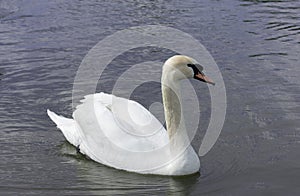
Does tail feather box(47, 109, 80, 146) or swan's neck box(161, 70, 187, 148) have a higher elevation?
swan's neck box(161, 70, 187, 148)

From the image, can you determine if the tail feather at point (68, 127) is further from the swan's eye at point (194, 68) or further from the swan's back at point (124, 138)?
the swan's eye at point (194, 68)

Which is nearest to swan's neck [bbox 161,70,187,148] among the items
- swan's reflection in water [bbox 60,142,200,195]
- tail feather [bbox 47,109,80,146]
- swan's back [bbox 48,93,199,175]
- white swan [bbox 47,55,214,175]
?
→ white swan [bbox 47,55,214,175]

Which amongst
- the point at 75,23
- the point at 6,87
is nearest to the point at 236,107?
the point at 6,87

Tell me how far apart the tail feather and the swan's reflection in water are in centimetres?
61

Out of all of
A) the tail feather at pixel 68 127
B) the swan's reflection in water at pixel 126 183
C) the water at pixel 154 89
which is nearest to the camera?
the swan's reflection in water at pixel 126 183

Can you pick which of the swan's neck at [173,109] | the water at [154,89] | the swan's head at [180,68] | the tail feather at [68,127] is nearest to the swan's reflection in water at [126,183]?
the water at [154,89]

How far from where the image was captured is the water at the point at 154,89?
6.62 meters

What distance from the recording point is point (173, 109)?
22.3ft

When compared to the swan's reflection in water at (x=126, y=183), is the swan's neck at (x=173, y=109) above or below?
Result: above

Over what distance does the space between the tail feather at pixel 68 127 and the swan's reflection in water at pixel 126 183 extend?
0.61 meters

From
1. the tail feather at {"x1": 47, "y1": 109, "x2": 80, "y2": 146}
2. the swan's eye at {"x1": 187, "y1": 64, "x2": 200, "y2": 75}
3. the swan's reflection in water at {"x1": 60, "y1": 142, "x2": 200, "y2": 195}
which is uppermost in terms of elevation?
the swan's eye at {"x1": 187, "y1": 64, "x2": 200, "y2": 75}

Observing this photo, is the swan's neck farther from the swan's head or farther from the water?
the water

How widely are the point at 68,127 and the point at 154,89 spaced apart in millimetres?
2040

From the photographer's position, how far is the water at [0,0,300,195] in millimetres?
6617
